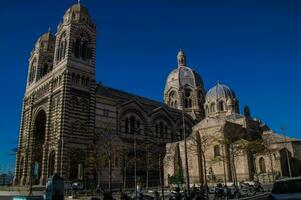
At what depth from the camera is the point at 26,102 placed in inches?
2115

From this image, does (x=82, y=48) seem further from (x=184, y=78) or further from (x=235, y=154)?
(x=184, y=78)

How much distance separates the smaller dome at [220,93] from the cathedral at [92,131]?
1171 cm

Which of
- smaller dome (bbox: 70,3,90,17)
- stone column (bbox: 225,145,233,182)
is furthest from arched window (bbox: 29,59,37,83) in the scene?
stone column (bbox: 225,145,233,182)

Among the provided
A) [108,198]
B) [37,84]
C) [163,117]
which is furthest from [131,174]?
[108,198]

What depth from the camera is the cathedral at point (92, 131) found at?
→ 4112 centimetres

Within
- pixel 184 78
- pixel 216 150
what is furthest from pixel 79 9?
pixel 184 78

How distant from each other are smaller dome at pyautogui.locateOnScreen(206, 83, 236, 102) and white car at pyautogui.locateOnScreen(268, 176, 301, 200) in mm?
62333

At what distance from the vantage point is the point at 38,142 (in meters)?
48.0

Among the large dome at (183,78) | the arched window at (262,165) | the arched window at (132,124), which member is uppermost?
the large dome at (183,78)

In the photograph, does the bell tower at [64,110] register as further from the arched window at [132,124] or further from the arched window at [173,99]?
the arched window at [173,99]

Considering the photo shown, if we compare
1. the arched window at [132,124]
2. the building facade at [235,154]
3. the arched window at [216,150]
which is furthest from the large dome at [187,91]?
the arched window at [216,150]

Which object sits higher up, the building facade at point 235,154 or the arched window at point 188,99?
the arched window at point 188,99

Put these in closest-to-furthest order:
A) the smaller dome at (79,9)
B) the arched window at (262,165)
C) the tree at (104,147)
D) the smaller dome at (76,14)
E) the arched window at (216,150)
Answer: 1. the tree at (104,147)
2. the arched window at (262,165)
3. the smaller dome at (76,14)
4. the arched window at (216,150)
5. the smaller dome at (79,9)

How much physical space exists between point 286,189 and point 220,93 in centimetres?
6339
